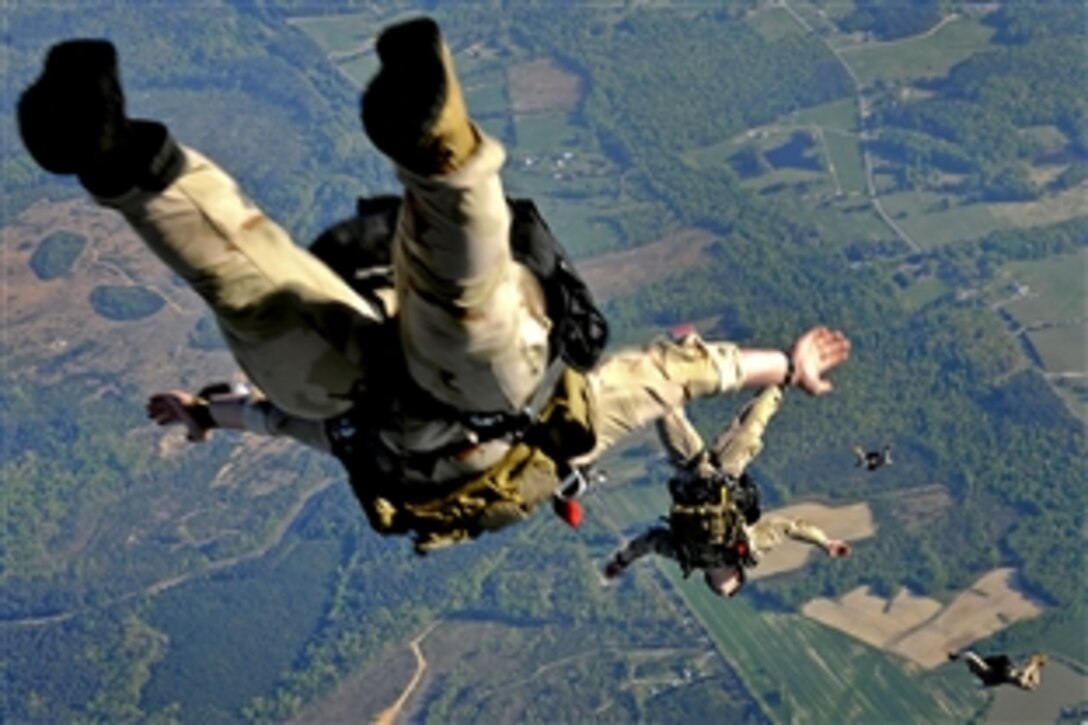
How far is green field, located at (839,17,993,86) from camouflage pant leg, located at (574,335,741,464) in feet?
254

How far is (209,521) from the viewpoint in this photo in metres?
57.4

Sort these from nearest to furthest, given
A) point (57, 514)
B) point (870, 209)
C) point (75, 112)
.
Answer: point (75, 112)
point (57, 514)
point (870, 209)

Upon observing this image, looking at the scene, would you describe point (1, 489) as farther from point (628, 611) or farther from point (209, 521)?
point (628, 611)

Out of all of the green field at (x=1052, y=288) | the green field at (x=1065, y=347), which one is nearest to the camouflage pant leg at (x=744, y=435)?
the green field at (x=1065, y=347)

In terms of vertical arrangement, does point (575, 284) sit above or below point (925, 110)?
above


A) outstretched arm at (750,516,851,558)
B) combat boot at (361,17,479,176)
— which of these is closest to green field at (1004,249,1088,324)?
outstretched arm at (750,516,851,558)

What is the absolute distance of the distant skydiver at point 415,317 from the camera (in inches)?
111

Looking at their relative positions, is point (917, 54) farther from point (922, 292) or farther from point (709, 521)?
point (709, 521)

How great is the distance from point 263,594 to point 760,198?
1233 inches

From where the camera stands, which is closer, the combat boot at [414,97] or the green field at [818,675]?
the combat boot at [414,97]

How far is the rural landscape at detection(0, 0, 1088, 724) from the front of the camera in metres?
48.3

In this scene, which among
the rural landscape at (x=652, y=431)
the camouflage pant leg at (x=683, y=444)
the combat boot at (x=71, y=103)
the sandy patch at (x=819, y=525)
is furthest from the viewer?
the rural landscape at (x=652, y=431)

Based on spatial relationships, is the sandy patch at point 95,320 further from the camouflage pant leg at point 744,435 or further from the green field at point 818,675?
the camouflage pant leg at point 744,435

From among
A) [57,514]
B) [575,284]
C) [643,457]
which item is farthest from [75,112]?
[57,514]
